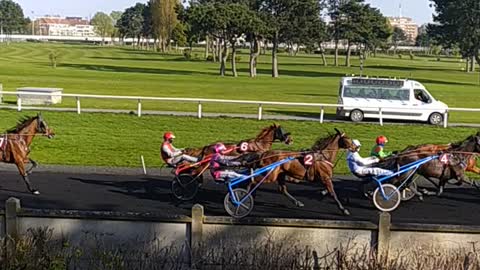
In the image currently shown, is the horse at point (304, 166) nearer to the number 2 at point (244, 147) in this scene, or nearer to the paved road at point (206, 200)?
the paved road at point (206, 200)

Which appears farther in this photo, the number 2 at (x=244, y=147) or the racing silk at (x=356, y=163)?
the number 2 at (x=244, y=147)

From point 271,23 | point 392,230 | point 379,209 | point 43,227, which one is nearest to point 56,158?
point 379,209

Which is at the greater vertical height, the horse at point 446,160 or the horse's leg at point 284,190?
the horse at point 446,160

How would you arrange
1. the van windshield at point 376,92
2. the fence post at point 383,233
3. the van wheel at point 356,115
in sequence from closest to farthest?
1. the fence post at point 383,233
2. the van wheel at point 356,115
3. the van windshield at point 376,92

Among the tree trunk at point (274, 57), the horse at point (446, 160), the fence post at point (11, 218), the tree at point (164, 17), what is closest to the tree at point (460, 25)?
the tree trunk at point (274, 57)

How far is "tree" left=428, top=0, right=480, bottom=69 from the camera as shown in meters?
70.3

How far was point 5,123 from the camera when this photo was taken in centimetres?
2347

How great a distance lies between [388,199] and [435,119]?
15934 millimetres

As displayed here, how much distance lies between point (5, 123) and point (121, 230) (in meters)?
16.7

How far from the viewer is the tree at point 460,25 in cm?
7031

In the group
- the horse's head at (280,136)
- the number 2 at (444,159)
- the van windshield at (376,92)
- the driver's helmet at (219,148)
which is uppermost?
the horse's head at (280,136)

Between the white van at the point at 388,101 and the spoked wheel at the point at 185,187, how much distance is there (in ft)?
48.1

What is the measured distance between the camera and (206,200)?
13734 mm

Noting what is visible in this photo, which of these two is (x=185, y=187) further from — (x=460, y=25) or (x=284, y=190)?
(x=460, y=25)
